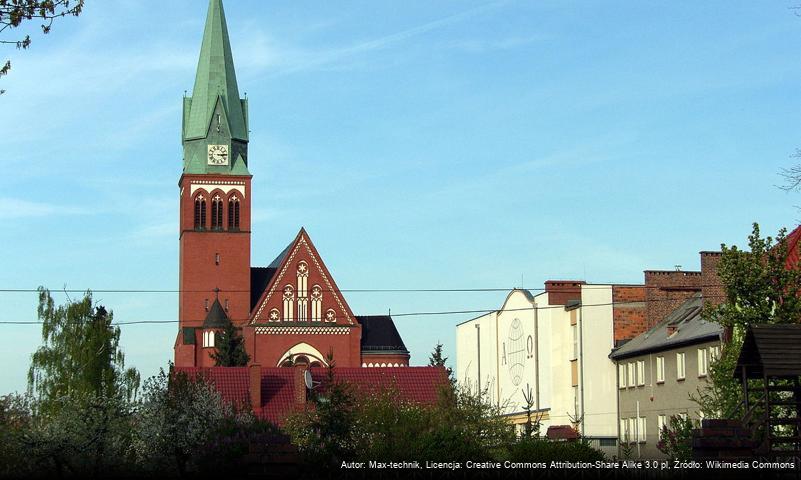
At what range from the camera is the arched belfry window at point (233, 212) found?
298 ft

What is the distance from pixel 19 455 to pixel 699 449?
47.3ft

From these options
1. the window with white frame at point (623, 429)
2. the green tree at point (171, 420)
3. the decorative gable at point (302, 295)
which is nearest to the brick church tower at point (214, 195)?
the decorative gable at point (302, 295)

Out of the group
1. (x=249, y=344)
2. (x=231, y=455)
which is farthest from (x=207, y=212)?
(x=231, y=455)

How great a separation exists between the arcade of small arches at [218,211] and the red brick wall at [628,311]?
40.0 metres

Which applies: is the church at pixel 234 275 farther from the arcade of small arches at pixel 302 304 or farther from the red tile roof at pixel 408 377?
the red tile roof at pixel 408 377

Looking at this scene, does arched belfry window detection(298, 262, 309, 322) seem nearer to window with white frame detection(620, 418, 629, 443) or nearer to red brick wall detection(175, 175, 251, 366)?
red brick wall detection(175, 175, 251, 366)

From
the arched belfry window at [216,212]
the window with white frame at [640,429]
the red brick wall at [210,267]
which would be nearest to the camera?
the window with white frame at [640,429]

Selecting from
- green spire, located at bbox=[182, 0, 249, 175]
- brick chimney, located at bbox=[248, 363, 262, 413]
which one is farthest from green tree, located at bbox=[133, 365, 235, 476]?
green spire, located at bbox=[182, 0, 249, 175]

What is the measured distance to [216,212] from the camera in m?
91.2

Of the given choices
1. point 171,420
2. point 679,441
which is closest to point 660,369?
point 679,441

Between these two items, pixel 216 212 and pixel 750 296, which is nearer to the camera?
pixel 750 296

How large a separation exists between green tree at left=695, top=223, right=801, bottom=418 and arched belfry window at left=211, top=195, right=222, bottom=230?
65325 millimetres

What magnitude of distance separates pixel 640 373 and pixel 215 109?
1981 inches

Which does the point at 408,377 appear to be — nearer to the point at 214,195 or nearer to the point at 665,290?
the point at 665,290
